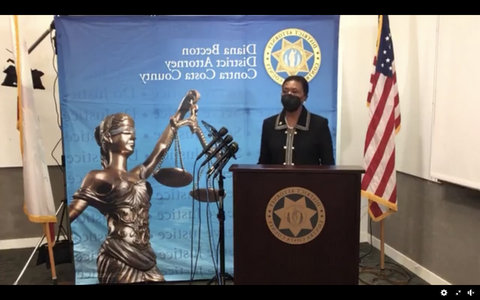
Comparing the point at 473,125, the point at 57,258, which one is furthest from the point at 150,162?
the point at 473,125

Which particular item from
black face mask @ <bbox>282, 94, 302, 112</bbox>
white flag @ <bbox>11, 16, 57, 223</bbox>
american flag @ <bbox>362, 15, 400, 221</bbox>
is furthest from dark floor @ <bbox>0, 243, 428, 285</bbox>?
black face mask @ <bbox>282, 94, 302, 112</bbox>

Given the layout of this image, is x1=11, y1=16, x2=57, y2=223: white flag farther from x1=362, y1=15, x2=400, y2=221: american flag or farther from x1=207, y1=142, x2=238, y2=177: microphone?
x1=362, y1=15, x2=400, y2=221: american flag

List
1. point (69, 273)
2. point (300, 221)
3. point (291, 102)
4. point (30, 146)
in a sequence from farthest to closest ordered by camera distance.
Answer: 1. point (69, 273)
2. point (30, 146)
3. point (291, 102)
4. point (300, 221)

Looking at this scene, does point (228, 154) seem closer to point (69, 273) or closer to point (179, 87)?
point (179, 87)

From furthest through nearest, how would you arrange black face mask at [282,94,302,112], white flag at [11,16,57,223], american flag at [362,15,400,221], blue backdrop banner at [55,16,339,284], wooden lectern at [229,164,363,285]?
american flag at [362,15,400,221], blue backdrop banner at [55,16,339,284], white flag at [11,16,57,223], black face mask at [282,94,302,112], wooden lectern at [229,164,363,285]

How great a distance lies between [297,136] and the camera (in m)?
2.28

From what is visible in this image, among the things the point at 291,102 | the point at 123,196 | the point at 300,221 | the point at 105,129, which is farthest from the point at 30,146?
the point at 300,221

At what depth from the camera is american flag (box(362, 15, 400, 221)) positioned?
3.00m

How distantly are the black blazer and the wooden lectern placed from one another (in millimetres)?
635

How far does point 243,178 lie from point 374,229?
2.93 metres

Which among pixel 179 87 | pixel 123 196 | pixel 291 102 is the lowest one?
pixel 123 196

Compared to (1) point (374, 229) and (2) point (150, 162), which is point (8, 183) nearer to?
(2) point (150, 162)

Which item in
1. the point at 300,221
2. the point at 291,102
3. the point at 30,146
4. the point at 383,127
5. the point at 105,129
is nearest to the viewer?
the point at 300,221

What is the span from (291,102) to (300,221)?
918mm
